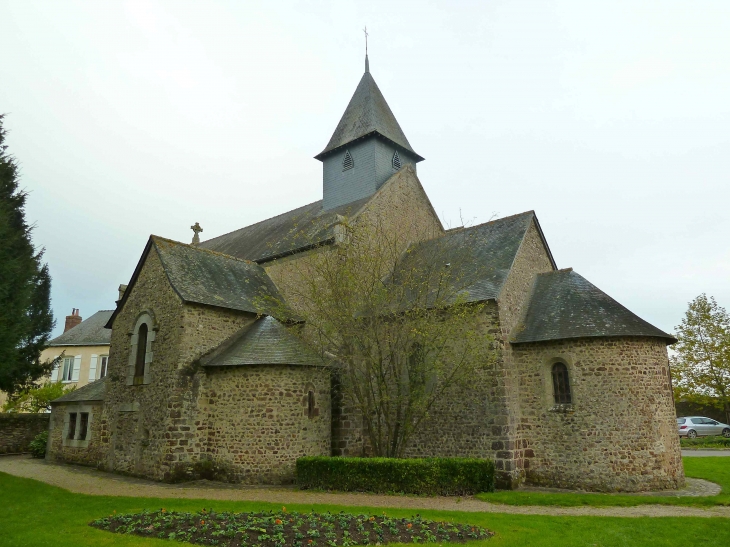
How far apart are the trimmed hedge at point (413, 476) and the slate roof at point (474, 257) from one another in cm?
466

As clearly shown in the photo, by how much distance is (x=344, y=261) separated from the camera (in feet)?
52.9

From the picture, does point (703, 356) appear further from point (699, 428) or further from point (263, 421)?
point (263, 421)

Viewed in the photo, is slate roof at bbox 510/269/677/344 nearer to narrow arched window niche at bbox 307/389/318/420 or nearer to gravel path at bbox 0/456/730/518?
gravel path at bbox 0/456/730/518

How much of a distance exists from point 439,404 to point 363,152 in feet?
41.7

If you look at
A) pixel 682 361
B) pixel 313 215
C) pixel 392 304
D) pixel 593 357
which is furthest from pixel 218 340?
pixel 682 361

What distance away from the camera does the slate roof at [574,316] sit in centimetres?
1466

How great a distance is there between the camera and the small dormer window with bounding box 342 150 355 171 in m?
23.9

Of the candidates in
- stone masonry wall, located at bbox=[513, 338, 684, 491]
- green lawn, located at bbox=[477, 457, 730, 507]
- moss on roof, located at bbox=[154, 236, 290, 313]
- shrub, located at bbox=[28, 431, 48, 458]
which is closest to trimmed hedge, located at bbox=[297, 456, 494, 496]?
green lawn, located at bbox=[477, 457, 730, 507]

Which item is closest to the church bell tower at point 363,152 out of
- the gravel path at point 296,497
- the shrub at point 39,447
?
the gravel path at point 296,497

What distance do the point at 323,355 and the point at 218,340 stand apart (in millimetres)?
3816

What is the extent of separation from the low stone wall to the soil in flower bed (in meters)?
20.3

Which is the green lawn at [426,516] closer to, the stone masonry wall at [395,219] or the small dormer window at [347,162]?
the stone masonry wall at [395,219]

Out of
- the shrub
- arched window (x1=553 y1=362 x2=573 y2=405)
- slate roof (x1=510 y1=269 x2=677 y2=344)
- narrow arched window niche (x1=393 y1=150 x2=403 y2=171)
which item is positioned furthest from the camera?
narrow arched window niche (x1=393 y1=150 x2=403 y2=171)

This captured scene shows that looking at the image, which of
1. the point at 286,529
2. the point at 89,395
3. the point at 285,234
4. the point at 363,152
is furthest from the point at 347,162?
the point at 286,529
